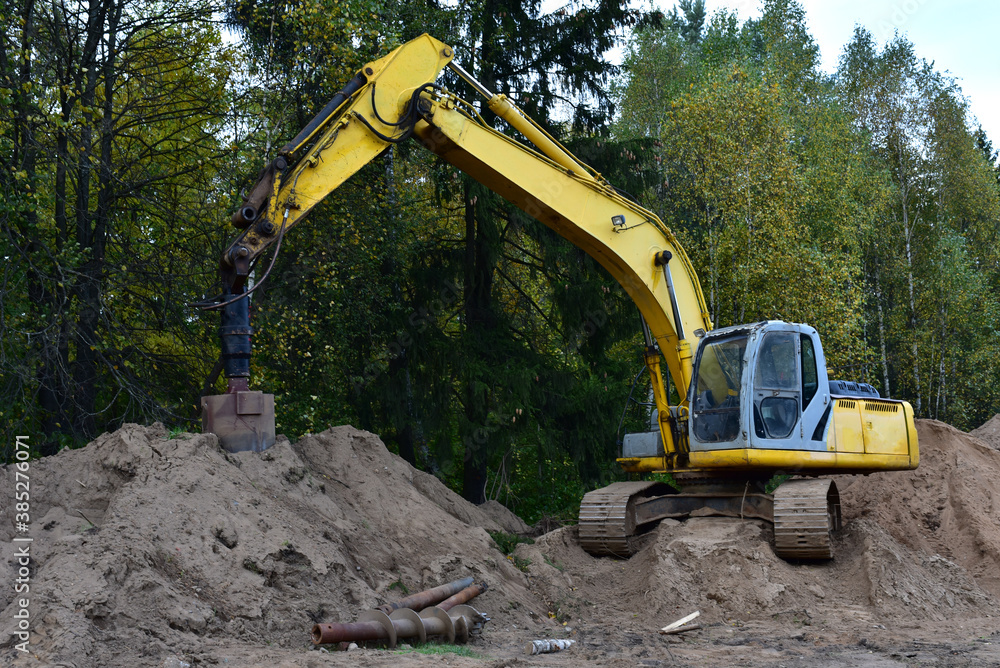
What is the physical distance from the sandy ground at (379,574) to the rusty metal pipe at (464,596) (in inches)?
7.1

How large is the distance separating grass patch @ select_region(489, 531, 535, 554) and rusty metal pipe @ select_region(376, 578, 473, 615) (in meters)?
1.84

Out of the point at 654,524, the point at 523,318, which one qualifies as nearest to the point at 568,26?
the point at 523,318

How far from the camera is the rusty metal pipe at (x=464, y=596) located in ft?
21.5

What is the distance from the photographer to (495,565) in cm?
786

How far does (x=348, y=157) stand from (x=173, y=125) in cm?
516

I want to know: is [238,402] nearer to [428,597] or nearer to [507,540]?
[428,597]

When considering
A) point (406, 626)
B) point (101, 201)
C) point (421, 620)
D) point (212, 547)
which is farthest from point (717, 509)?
point (101, 201)

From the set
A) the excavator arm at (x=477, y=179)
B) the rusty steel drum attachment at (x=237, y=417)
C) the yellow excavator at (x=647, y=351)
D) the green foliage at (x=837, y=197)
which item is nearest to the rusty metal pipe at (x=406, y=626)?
the rusty steel drum attachment at (x=237, y=417)

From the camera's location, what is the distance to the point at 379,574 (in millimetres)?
7062

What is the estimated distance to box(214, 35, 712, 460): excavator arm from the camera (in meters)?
7.07

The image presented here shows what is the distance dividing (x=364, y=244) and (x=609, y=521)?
498 centimetres

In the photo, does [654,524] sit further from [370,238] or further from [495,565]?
[370,238]

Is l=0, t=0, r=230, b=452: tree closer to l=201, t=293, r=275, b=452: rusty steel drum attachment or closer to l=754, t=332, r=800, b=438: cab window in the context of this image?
l=201, t=293, r=275, b=452: rusty steel drum attachment

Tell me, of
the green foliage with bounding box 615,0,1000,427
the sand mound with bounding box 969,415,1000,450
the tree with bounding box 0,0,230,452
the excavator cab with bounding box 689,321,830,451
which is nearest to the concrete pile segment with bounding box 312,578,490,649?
the excavator cab with bounding box 689,321,830,451
